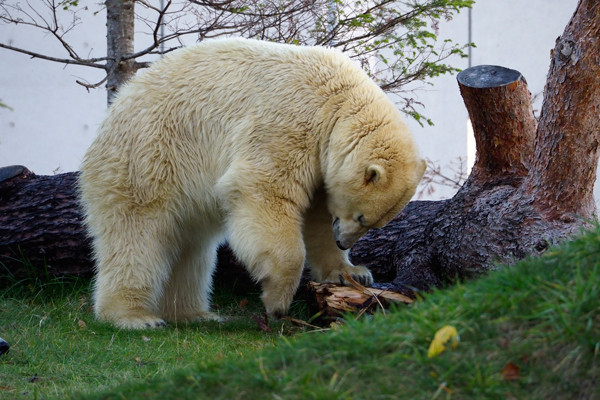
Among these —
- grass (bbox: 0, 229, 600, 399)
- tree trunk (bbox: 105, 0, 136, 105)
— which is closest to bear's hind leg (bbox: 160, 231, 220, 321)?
tree trunk (bbox: 105, 0, 136, 105)

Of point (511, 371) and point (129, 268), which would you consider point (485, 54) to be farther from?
point (511, 371)

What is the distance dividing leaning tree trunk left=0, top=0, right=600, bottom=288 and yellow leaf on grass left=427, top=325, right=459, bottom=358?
4.66 ft

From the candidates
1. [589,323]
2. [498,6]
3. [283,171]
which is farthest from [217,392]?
[498,6]

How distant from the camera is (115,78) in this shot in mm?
7156

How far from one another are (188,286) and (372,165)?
6.41 ft

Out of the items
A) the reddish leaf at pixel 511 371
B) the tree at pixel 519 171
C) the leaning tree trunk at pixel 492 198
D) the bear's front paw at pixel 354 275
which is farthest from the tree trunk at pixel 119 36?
the reddish leaf at pixel 511 371

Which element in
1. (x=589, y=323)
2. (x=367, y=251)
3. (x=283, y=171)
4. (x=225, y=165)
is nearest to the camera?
(x=589, y=323)

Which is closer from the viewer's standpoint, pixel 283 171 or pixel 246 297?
pixel 283 171

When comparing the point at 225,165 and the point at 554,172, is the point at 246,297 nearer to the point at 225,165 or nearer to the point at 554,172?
the point at 225,165

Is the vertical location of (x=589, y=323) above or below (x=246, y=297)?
above

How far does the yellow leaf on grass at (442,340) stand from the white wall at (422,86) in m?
8.13

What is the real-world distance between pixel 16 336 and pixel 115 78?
3130 millimetres

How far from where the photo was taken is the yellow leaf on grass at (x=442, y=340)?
255 centimetres

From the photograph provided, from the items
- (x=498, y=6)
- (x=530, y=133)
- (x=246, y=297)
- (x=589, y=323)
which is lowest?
(x=246, y=297)
